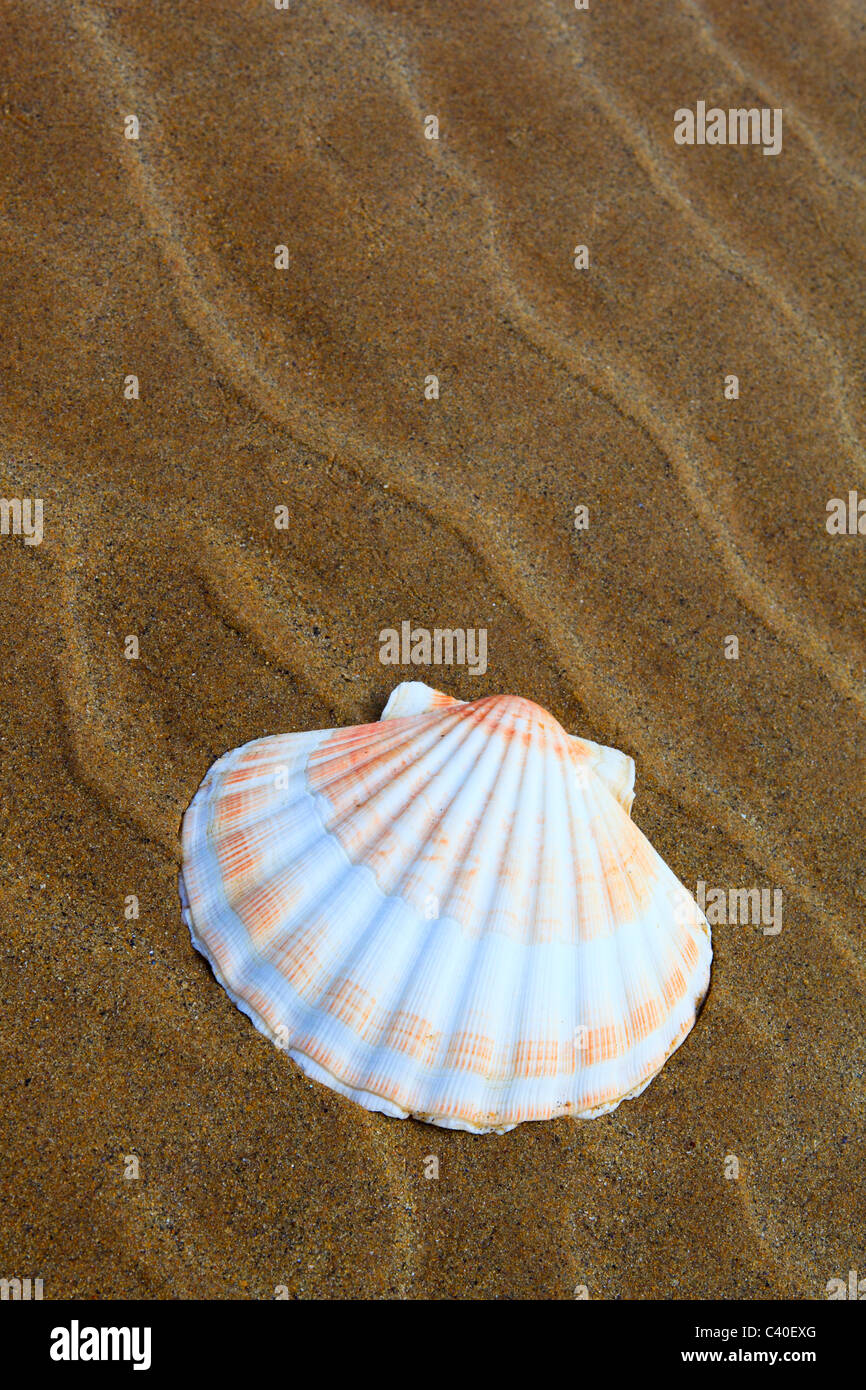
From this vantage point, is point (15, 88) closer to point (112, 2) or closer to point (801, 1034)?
point (112, 2)

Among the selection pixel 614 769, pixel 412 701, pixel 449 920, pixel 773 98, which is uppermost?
pixel 773 98

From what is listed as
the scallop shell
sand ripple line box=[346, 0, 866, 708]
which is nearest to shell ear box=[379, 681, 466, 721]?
the scallop shell

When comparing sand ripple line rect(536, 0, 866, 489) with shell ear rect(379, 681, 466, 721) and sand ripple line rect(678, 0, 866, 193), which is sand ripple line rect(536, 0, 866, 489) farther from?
shell ear rect(379, 681, 466, 721)

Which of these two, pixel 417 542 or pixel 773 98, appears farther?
pixel 773 98

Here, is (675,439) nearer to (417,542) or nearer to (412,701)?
(417,542)

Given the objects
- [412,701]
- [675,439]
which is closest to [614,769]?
[412,701]
